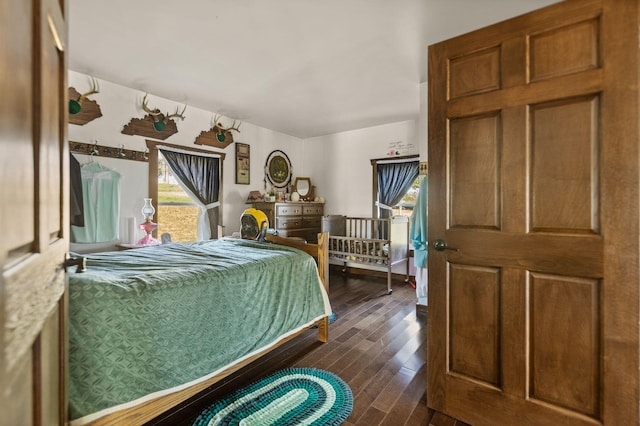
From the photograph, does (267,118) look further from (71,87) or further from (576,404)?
(576,404)

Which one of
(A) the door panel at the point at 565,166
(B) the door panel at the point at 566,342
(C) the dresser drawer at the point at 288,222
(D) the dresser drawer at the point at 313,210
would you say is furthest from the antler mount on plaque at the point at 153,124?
(B) the door panel at the point at 566,342

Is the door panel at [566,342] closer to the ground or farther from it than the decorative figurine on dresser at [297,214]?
closer to the ground

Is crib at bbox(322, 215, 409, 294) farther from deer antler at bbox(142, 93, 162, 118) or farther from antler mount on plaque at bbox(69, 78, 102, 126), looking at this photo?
antler mount on plaque at bbox(69, 78, 102, 126)

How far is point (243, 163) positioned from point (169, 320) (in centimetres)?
351

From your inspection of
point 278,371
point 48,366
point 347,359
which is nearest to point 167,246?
point 278,371

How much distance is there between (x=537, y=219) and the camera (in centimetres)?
142

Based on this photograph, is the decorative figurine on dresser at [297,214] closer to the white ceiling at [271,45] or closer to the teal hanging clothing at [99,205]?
the white ceiling at [271,45]

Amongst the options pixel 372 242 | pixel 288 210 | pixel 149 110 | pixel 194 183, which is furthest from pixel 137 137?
pixel 372 242

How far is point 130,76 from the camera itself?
3.12 meters

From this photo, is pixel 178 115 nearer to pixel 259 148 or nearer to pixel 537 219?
pixel 259 148

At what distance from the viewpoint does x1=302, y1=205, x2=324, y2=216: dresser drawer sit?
17.1 ft

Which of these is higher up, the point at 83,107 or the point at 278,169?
the point at 83,107

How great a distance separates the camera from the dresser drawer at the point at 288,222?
15.3 ft

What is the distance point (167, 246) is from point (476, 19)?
3.07 metres
